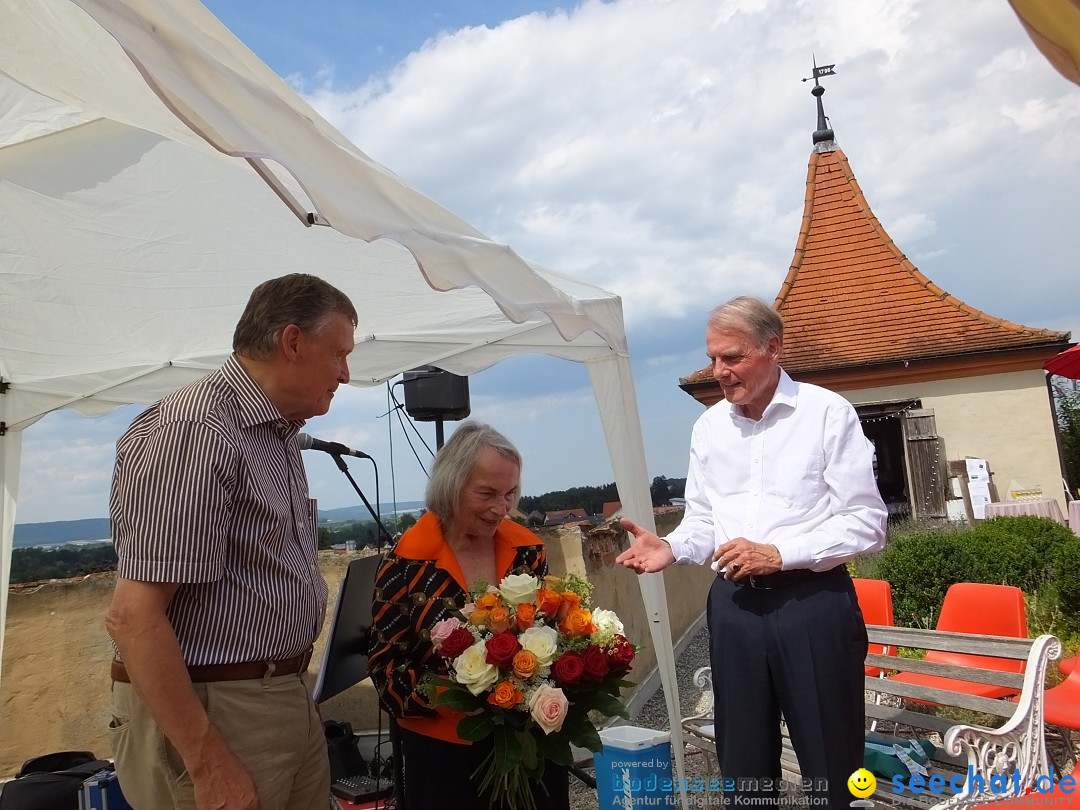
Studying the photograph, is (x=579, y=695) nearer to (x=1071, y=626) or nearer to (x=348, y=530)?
(x=348, y=530)

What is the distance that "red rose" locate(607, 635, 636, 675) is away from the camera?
6.94 feet

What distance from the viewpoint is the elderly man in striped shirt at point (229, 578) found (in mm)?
1582

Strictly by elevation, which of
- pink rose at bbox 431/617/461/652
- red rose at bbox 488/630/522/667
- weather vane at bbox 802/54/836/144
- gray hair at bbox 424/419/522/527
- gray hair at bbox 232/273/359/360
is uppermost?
weather vane at bbox 802/54/836/144

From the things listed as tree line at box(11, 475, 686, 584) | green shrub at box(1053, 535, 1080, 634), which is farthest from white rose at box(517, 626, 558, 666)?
green shrub at box(1053, 535, 1080, 634)

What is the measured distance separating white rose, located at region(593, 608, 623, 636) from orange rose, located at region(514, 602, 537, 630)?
190 millimetres

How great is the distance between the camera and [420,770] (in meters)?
2.39

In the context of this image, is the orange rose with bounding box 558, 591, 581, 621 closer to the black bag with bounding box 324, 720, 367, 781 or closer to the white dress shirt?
the white dress shirt

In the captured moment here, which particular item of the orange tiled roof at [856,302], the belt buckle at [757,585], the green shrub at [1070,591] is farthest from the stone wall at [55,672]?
the orange tiled roof at [856,302]

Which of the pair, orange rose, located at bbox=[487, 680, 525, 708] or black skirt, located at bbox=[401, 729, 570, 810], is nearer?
orange rose, located at bbox=[487, 680, 525, 708]

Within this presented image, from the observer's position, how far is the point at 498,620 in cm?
208

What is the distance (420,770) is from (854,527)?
5.18 feet

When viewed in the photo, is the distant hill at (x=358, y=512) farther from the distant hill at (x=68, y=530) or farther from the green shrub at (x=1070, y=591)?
the green shrub at (x=1070, y=591)

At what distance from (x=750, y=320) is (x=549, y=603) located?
4.09ft

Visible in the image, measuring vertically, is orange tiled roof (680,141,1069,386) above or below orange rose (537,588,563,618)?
above
